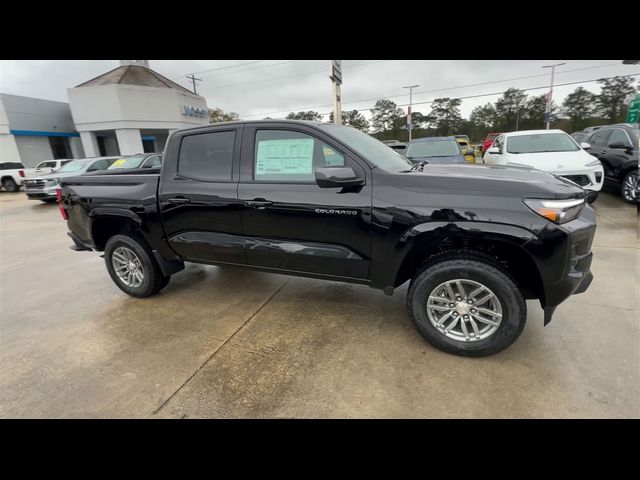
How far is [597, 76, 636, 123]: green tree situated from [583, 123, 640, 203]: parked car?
1835 inches

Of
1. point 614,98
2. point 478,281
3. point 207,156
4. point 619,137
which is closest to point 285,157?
point 207,156

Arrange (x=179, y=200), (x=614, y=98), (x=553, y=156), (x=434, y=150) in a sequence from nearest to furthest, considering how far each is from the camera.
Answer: (x=179, y=200) → (x=553, y=156) → (x=434, y=150) → (x=614, y=98)

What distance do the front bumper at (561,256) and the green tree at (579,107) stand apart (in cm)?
5313

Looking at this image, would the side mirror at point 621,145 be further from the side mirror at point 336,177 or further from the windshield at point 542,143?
the side mirror at point 336,177

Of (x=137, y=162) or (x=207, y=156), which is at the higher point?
(x=207, y=156)

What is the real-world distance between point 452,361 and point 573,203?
56.1 inches

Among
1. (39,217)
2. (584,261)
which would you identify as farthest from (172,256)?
(39,217)

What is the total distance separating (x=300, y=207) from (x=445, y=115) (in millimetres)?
63113

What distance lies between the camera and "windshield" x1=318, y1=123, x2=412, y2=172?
2.86m

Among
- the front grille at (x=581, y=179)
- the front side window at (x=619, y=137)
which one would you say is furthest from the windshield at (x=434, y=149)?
the front side window at (x=619, y=137)

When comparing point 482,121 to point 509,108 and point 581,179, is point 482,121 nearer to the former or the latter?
point 509,108

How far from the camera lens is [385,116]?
201ft

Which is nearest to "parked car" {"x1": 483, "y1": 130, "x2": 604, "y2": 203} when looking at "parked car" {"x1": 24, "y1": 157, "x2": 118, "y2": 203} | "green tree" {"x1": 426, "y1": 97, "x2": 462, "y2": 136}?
"parked car" {"x1": 24, "y1": 157, "x2": 118, "y2": 203}

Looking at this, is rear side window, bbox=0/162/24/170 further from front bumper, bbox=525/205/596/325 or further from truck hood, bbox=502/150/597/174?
front bumper, bbox=525/205/596/325
